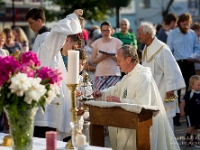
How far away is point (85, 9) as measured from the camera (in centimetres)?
3619

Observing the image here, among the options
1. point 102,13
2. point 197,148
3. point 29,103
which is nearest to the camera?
point 29,103

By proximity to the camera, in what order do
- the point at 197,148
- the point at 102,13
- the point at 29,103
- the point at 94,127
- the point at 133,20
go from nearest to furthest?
the point at 29,103 → the point at 94,127 → the point at 197,148 → the point at 102,13 → the point at 133,20

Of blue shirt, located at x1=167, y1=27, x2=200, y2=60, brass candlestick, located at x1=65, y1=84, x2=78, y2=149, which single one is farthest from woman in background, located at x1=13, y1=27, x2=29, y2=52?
brass candlestick, located at x1=65, y1=84, x2=78, y2=149

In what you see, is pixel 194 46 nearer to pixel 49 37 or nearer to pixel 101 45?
pixel 101 45

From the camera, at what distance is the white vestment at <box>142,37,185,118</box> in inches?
314

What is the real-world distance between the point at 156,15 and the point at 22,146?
4987 cm

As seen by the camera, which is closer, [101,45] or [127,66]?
[127,66]

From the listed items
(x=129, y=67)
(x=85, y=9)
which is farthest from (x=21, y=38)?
(x=85, y=9)

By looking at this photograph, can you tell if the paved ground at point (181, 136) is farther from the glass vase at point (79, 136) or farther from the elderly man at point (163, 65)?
the glass vase at point (79, 136)

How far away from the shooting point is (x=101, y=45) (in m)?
10.3

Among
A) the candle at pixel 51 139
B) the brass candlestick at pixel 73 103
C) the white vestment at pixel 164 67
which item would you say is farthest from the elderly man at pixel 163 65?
the candle at pixel 51 139

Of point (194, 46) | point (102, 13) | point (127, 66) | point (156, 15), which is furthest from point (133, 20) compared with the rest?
point (127, 66)

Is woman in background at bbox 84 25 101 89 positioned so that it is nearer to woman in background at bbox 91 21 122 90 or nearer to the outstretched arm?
woman in background at bbox 91 21 122 90

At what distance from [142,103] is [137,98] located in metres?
0.08
